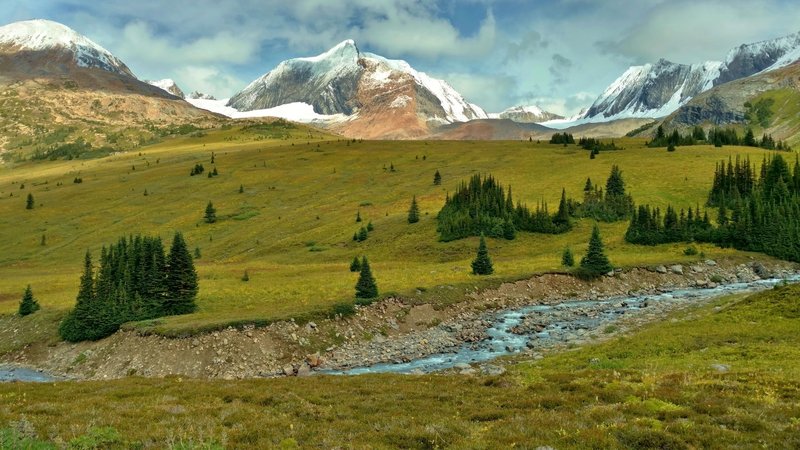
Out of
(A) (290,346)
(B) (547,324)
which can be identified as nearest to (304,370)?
(A) (290,346)

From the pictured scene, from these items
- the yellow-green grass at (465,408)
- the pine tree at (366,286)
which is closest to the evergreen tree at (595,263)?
the pine tree at (366,286)

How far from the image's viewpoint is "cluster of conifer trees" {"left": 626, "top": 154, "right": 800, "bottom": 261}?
78.7m

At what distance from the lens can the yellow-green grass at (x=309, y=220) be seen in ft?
202

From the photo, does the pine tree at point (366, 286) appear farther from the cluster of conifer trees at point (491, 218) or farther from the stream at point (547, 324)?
the cluster of conifer trees at point (491, 218)

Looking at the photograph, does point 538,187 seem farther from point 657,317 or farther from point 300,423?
point 300,423

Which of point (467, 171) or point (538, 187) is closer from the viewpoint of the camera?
point (538, 187)

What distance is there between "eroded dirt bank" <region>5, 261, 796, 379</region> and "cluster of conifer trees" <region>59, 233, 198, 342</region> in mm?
1711

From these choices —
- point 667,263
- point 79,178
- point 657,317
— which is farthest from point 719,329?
point 79,178

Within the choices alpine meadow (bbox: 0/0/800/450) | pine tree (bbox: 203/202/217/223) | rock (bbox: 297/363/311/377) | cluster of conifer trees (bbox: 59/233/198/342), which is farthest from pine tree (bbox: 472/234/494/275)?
pine tree (bbox: 203/202/217/223)

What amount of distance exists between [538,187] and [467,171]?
1143 inches

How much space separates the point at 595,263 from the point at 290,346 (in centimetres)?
4148

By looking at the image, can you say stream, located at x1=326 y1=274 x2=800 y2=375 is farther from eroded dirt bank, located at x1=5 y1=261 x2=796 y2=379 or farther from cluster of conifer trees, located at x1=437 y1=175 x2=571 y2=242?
cluster of conifer trees, located at x1=437 y1=175 x2=571 y2=242

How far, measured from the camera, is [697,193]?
105 metres

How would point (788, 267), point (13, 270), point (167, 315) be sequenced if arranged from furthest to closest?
point (13, 270) → point (788, 267) → point (167, 315)
